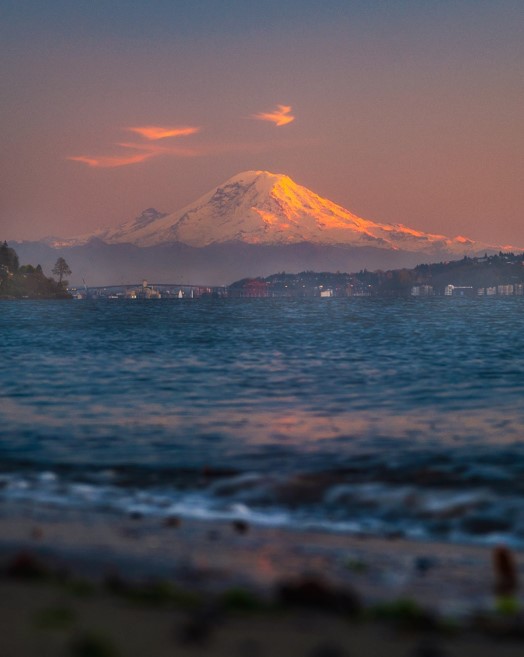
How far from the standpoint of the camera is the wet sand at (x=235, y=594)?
A: 564 centimetres

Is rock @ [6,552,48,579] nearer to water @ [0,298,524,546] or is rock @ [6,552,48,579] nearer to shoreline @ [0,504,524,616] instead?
shoreline @ [0,504,524,616]

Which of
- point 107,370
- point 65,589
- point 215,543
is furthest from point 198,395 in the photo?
point 65,589

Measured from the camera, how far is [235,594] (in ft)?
21.6

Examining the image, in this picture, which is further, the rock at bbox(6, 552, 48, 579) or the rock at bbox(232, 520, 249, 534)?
the rock at bbox(232, 520, 249, 534)

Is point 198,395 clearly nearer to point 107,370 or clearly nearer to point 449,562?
point 107,370

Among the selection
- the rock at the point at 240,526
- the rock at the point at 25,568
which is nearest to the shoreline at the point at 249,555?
the rock at the point at 240,526

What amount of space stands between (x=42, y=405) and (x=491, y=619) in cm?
1849

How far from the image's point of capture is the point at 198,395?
84.6 feet

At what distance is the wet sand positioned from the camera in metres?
5.64

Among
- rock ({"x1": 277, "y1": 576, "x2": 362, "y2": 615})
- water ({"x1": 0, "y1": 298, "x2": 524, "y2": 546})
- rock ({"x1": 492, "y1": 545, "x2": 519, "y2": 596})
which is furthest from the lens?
water ({"x1": 0, "y1": 298, "x2": 524, "y2": 546})

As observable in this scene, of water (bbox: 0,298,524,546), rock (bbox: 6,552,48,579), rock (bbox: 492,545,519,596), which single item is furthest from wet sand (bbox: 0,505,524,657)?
water (bbox: 0,298,524,546)

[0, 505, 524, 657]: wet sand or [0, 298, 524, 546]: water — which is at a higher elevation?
[0, 505, 524, 657]: wet sand

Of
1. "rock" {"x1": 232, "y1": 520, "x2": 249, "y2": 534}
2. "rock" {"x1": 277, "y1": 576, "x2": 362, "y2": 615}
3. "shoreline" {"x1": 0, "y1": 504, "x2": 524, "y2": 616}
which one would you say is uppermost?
"rock" {"x1": 277, "y1": 576, "x2": 362, "y2": 615}

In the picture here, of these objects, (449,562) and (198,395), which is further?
(198,395)
